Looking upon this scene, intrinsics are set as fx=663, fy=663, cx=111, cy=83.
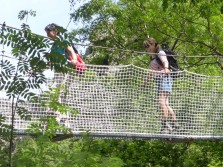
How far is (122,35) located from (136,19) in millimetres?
1687

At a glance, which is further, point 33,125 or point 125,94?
point 125,94

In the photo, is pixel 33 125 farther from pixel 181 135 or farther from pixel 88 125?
pixel 181 135

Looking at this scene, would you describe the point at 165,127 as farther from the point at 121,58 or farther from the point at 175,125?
the point at 121,58

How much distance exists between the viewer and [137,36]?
12703 mm

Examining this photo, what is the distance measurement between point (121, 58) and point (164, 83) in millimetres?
8819

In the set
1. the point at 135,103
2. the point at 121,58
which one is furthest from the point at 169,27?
the point at 135,103

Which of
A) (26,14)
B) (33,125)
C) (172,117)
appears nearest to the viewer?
(26,14)

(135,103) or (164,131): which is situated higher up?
(135,103)

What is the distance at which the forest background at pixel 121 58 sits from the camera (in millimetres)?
2203

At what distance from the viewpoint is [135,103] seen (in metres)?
5.23

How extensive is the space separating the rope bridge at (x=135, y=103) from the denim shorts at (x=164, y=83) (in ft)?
0.19

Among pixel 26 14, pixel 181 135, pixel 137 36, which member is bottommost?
pixel 181 135

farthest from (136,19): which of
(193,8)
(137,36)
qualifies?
(193,8)

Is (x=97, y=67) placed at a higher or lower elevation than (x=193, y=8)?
lower
